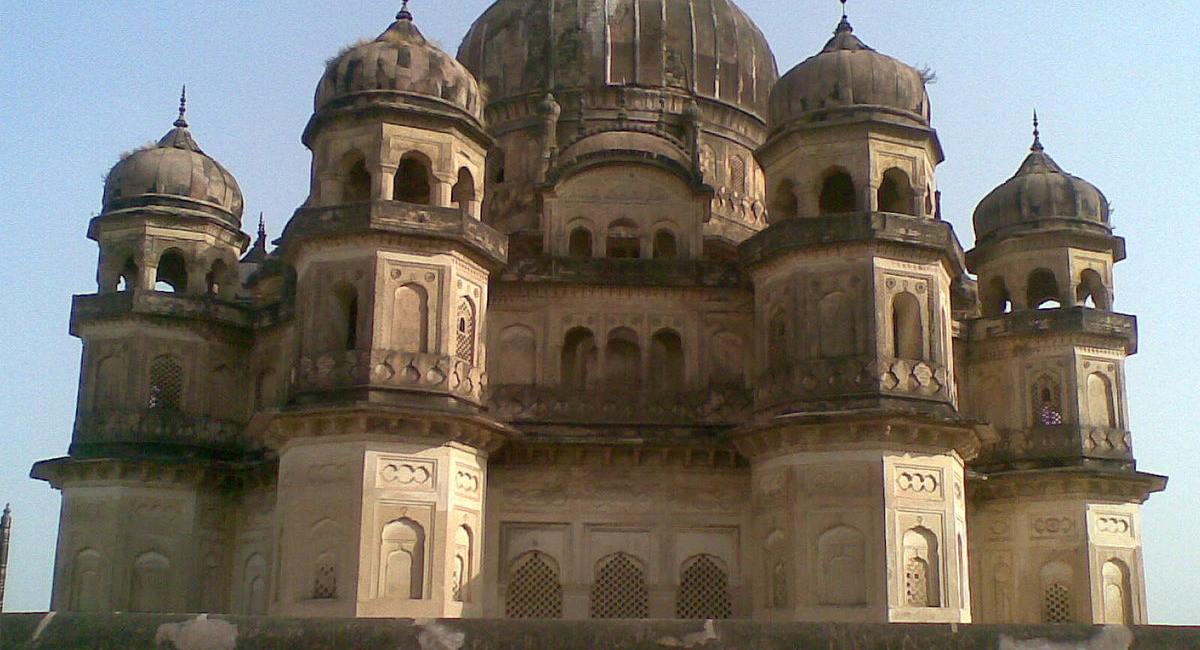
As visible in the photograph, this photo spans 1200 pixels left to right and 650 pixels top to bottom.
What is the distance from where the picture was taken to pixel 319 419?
2106 cm

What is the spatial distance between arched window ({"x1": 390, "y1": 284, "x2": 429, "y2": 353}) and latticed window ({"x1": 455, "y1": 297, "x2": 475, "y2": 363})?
2.23 ft

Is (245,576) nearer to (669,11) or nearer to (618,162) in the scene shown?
(618,162)

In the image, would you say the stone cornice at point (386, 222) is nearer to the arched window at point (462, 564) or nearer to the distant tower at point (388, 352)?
the distant tower at point (388, 352)

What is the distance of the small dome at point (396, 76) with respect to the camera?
23.2 metres

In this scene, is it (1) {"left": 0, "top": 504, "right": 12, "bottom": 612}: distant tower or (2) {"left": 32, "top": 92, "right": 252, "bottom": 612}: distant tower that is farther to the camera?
(1) {"left": 0, "top": 504, "right": 12, "bottom": 612}: distant tower

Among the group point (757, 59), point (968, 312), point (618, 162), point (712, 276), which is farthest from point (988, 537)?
point (757, 59)

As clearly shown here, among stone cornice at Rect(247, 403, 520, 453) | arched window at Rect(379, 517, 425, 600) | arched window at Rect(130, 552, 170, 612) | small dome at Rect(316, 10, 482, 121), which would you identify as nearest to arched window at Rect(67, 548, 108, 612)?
arched window at Rect(130, 552, 170, 612)

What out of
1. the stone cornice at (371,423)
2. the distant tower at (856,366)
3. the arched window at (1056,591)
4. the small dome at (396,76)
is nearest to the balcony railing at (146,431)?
the stone cornice at (371,423)

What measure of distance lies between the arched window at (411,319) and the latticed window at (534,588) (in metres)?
4.29

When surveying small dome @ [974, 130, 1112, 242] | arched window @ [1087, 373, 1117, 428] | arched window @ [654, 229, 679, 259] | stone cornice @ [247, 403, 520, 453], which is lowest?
stone cornice @ [247, 403, 520, 453]

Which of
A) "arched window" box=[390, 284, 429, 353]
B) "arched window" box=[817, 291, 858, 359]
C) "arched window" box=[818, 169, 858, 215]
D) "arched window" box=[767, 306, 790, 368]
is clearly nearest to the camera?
"arched window" box=[390, 284, 429, 353]

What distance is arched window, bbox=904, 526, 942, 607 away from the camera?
21.3 m

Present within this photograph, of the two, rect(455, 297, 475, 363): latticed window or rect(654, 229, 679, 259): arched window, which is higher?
rect(654, 229, 679, 259): arched window

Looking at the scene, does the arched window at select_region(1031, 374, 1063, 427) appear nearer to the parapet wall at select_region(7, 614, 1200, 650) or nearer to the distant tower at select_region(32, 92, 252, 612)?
the distant tower at select_region(32, 92, 252, 612)
